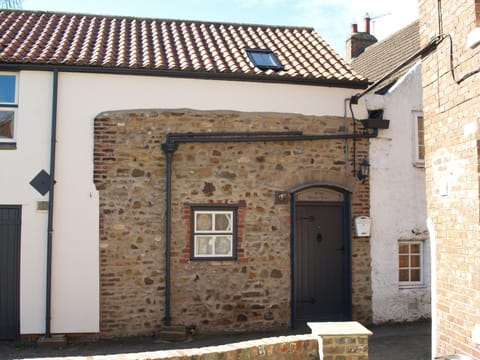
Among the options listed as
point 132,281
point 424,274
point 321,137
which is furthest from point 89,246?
point 424,274

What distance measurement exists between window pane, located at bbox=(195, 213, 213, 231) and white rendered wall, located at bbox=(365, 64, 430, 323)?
3.23 m

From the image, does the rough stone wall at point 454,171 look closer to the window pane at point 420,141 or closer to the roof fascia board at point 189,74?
the roof fascia board at point 189,74

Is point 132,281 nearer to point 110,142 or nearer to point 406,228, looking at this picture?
point 110,142

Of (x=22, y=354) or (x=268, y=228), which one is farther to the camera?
(x=268, y=228)

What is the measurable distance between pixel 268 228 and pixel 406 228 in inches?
113

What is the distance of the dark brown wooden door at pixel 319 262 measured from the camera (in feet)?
32.4

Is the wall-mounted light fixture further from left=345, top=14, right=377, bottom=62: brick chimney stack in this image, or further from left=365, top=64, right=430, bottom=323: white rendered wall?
left=345, top=14, right=377, bottom=62: brick chimney stack

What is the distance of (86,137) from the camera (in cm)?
916

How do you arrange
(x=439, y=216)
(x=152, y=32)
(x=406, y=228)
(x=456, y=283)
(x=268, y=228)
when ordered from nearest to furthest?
(x=456, y=283)
(x=439, y=216)
(x=268, y=228)
(x=406, y=228)
(x=152, y=32)

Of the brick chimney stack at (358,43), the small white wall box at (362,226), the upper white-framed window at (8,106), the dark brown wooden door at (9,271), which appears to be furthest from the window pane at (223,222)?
the brick chimney stack at (358,43)

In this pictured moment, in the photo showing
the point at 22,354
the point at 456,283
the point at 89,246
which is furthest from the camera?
the point at 89,246

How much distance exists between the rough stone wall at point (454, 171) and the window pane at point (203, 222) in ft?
14.4

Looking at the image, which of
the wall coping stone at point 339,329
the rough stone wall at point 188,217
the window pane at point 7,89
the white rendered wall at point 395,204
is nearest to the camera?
the wall coping stone at point 339,329

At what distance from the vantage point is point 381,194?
10.1 meters
